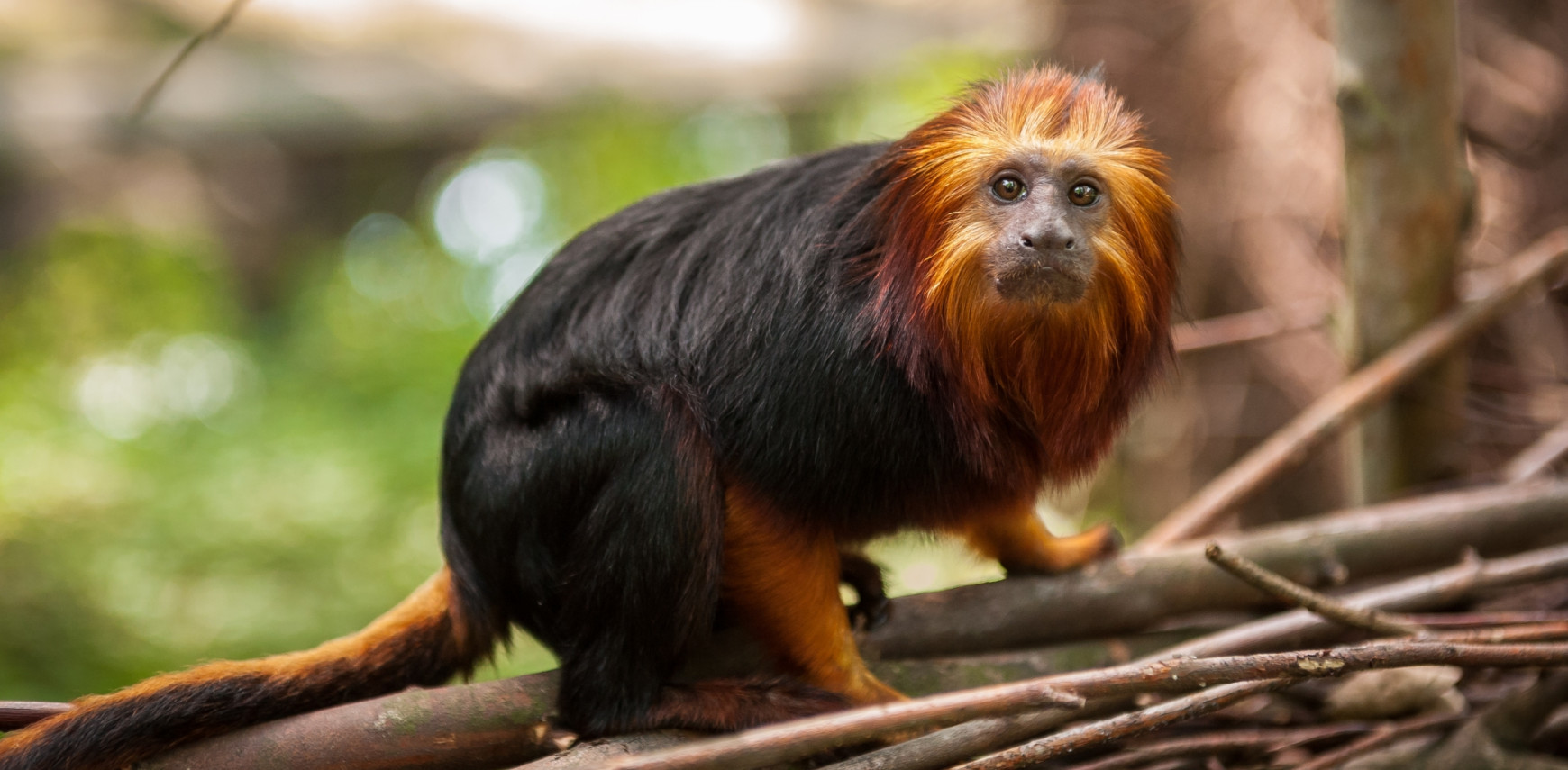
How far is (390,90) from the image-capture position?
927 cm

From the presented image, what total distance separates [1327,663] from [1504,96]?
3.19 m

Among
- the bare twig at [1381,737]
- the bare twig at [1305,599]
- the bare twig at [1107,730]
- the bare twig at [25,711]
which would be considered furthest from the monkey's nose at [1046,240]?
the bare twig at [25,711]

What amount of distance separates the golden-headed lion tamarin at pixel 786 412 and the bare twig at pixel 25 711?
0.15 m

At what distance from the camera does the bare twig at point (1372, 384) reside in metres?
3.46

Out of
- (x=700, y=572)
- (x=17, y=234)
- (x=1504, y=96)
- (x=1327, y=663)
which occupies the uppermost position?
(x=17, y=234)

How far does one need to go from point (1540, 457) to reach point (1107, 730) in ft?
8.01

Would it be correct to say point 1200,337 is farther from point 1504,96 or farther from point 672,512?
point 672,512

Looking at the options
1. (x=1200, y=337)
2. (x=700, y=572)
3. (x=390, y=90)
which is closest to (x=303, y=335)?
(x=390, y=90)

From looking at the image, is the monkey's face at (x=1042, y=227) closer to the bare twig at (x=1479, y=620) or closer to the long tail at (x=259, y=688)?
the bare twig at (x=1479, y=620)

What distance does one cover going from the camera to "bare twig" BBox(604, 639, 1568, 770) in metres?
1.62

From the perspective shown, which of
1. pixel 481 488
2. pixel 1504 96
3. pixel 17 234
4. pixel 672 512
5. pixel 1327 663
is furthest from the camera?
pixel 17 234

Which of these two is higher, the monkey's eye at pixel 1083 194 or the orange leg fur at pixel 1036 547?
the monkey's eye at pixel 1083 194

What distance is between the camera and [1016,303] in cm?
236

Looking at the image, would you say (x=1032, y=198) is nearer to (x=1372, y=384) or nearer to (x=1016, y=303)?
(x=1016, y=303)
